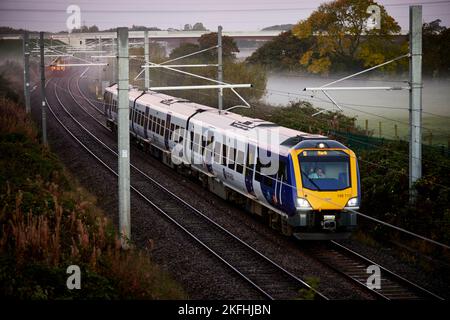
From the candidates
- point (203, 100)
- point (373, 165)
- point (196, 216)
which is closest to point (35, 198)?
point (196, 216)

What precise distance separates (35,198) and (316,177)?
6645 mm

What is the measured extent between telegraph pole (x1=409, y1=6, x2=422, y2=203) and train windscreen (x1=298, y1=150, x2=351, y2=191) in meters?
2.31

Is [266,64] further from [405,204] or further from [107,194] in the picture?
[405,204]

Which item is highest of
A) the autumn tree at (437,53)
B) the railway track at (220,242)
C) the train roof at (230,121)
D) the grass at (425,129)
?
the autumn tree at (437,53)

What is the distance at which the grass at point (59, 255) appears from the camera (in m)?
12.1

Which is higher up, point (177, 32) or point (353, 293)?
point (177, 32)

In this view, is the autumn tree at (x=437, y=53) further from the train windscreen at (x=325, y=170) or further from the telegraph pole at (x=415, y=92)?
the train windscreen at (x=325, y=170)

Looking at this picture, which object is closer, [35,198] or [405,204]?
[35,198]

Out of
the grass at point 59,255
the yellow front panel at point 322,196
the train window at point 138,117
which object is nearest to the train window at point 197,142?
the grass at point 59,255

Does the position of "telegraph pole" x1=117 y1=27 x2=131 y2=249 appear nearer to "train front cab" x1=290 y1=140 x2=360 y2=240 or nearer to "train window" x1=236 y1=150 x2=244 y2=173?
"train front cab" x1=290 y1=140 x2=360 y2=240

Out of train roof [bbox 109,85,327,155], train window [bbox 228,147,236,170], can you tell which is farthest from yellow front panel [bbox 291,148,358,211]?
train window [bbox 228,147,236,170]

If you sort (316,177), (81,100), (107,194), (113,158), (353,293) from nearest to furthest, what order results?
1. (353,293)
2. (316,177)
3. (107,194)
4. (113,158)
5. (81,100)

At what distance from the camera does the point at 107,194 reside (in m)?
24.9

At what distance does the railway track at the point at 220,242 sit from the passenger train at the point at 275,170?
4.30 feet
